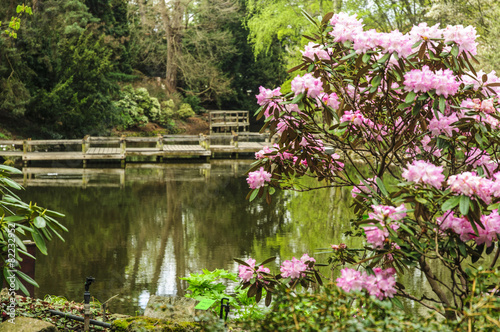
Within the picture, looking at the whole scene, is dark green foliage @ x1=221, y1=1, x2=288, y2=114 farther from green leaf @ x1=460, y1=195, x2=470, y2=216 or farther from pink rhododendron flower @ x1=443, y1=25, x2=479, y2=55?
green leaf @ x1=460, y1=195, x2=470, y2=216

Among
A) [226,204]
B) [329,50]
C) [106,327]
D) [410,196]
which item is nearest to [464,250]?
[410,196]

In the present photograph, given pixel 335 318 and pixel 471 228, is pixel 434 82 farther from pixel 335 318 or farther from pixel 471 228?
pixel 335 318

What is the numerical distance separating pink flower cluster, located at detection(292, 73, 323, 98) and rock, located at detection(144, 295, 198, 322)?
6.50 feet

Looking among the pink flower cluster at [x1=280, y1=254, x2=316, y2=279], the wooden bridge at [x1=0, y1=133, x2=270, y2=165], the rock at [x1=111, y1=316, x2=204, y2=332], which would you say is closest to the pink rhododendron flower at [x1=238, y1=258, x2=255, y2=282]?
the pink flower cluster at [x1=280, y1=254, x2=316, y2=279]

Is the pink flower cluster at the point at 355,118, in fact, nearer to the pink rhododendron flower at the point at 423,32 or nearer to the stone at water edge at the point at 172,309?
the pink rhododendron flower at the point at 423,32

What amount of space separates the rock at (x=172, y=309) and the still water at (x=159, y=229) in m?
0.81

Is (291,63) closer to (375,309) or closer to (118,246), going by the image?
(118,246)

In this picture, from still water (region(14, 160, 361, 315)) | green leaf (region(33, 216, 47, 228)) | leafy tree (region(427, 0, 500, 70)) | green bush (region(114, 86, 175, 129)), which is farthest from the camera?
green bush (region(114, 86, 175, 129))

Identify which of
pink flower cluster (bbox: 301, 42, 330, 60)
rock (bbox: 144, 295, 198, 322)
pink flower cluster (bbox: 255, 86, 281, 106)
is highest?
pink flower cluster (bbox: 301, 42, 330, 60)

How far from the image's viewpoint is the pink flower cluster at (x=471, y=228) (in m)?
2.62

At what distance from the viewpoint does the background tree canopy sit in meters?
20.3

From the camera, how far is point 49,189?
42.6ft

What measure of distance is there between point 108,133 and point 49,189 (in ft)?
45.6

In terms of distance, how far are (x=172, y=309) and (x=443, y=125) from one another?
241 cm
